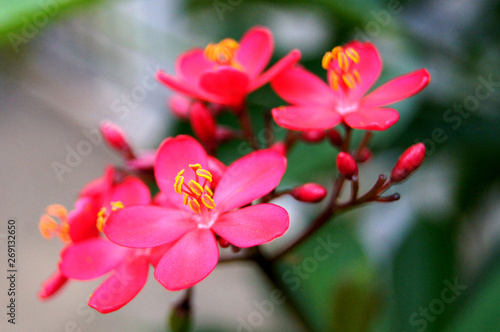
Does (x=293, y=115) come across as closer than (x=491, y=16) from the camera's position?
Yes

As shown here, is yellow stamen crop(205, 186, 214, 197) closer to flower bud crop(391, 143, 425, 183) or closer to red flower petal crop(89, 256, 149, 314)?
red flower petal crop(89, 256, 149, 314)

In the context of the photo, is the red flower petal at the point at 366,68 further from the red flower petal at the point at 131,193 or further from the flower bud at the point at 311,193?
the red flower petal at the point at 131,193

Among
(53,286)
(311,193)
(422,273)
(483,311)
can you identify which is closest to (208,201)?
(311,193)

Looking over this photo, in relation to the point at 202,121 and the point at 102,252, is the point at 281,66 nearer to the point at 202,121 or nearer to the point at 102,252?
the point at 202,121

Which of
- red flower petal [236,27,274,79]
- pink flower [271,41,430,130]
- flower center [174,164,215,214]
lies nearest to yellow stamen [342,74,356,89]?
pink flower [271,41,430,130]

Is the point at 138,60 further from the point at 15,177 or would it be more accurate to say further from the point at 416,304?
the point at 416,304

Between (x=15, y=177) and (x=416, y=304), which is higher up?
(x=416, y=304)

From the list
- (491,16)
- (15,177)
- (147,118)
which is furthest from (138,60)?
(491,16)

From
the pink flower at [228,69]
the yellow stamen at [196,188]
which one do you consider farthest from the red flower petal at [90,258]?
the pink flower at [228,69]
